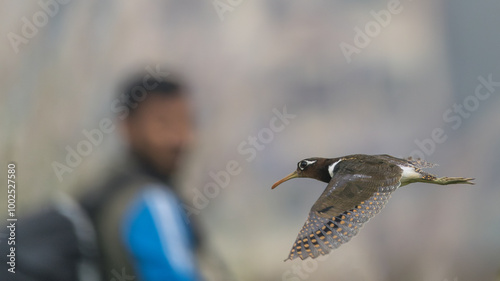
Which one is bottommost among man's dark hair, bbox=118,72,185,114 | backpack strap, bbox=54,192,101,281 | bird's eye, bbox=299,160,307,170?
backpack strap, bbox=54,192,101,281

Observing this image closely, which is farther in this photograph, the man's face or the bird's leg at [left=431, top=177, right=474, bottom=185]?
the bird's leg at [left=431, top=177, right=474, bottom=185]

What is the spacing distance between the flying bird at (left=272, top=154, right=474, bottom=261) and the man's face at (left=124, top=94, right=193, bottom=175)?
0.28m

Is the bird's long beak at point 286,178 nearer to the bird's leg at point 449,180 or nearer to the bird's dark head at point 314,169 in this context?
the bird's dark head at point 314,169

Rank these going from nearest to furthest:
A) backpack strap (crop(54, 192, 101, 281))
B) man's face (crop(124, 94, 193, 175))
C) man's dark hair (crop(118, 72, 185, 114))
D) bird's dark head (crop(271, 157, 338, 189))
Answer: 1. backpack strap (crop(54, 192, 101, 281))
2. man's face (crop(124, 94, 193, 175))
3. man's dark hair (crop(118, 72, 185, 114))
4. bird's dark head (crop(271, 157, 338, 189))

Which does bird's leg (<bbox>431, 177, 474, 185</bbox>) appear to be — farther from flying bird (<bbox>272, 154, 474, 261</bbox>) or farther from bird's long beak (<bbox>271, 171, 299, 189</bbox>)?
bird's long beak (<bbox>271, 171, 299, 189</bbox>)

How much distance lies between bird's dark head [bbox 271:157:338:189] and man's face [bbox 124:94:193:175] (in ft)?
1.03

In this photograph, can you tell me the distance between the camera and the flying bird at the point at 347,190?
1061 mm

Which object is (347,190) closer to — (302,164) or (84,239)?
(302,164)

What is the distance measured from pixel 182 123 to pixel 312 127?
0.46 meters

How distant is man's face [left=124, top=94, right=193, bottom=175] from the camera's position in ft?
3.42

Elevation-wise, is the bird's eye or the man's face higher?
the man's face

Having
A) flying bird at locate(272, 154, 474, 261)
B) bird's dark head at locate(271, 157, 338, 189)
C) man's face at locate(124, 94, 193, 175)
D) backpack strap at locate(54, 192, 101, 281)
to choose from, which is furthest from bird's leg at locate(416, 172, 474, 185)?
backpack strap at locate(54, 192, 101, 281)

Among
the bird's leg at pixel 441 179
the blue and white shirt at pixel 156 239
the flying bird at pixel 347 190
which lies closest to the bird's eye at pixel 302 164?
the flying bird at pixel 347 190

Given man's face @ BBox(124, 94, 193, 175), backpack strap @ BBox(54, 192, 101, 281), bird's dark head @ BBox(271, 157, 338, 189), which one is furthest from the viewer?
bird's dark head @ BBox(271, 157, 338, 189)
